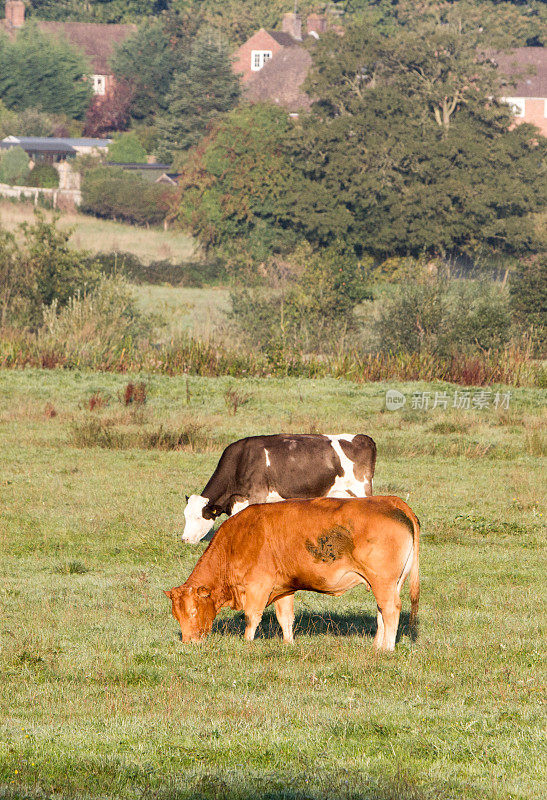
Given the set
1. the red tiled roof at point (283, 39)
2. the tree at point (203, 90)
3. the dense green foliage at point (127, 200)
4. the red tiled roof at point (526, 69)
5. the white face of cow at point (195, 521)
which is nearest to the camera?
the white face of cow at point (195, 521)

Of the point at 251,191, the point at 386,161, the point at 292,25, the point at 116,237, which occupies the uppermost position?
Result: the point at 292,25

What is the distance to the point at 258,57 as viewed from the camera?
10481 cm

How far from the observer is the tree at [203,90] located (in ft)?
301

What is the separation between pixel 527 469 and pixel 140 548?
31.2 feet

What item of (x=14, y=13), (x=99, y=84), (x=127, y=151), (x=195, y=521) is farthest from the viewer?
(x=14, y=13)

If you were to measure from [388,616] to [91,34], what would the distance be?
11876 centimetres

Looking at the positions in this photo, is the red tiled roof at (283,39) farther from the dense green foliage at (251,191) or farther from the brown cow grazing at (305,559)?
the brown cow grazing at (305,559)

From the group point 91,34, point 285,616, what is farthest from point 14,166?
point 285,616

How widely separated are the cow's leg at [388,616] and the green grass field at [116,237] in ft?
171

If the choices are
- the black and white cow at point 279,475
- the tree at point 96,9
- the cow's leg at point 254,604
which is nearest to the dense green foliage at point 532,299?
the black and white cow at point 279,475

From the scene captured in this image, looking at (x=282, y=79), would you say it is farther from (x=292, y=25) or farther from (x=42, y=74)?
(x=42, y=74)

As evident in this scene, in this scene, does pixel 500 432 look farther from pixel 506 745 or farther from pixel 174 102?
pixel 174 102

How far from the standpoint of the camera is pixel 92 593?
12.8m

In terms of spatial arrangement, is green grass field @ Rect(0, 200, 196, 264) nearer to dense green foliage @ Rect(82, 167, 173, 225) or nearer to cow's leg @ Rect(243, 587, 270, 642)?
dense green foliage @ Rect(82, 167, 173, 225)
